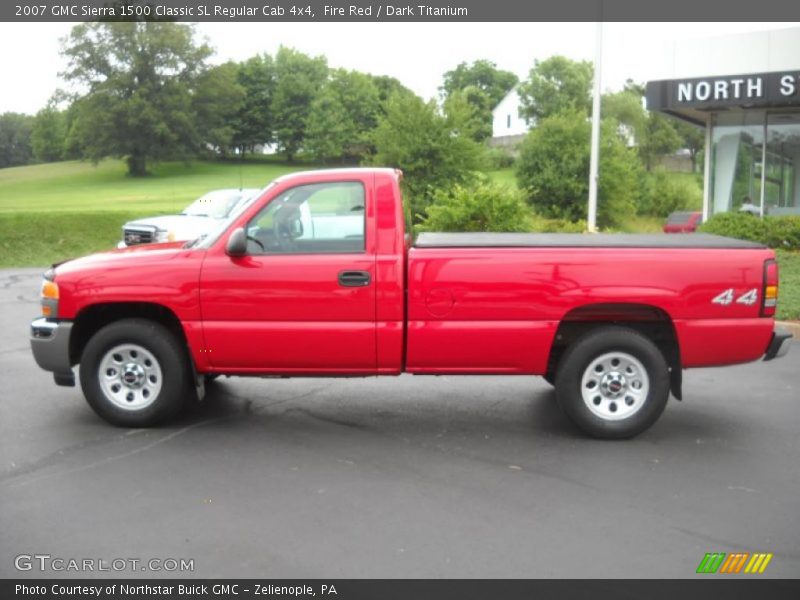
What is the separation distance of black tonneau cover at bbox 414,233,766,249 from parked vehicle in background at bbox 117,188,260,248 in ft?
30.7

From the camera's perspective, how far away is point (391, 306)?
20.6 ft

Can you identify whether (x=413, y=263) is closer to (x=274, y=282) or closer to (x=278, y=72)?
(x=274, y=282)

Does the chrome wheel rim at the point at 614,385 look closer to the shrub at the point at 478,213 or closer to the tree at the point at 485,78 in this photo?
the shrub at the point at 478,213

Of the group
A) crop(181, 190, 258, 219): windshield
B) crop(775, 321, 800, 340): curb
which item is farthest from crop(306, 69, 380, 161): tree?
crop(775, 321, 800, 340): curb

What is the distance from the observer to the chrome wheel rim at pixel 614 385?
639 centimetres

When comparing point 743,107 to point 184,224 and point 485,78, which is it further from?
point 485,78

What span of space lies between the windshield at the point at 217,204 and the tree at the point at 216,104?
45169 millimetres

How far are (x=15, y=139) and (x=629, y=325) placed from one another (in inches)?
2726

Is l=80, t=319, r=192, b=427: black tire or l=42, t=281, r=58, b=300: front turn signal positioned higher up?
l=42, t=281, r=58, b=300: front turn signal

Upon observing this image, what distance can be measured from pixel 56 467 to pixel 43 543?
4.33 ft

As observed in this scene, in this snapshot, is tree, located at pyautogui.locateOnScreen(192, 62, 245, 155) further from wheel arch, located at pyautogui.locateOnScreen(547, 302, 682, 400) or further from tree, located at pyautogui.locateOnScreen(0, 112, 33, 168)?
wheel arch, located at pyautogui.locateOnScreen(547, 302, 682, 400)

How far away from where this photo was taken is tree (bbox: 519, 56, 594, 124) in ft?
255

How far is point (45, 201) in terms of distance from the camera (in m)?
43.0
